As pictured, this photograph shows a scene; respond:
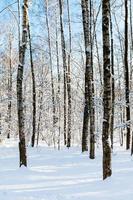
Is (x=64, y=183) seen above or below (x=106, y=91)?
below

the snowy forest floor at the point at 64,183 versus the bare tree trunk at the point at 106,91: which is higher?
the bare tree trunk at the point at 106,91

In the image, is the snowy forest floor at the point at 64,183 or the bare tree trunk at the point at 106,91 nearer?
the snowy forest floor at the point at 64,183

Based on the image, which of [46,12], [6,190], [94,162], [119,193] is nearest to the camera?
[119,193]

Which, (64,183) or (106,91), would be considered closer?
(106,91)

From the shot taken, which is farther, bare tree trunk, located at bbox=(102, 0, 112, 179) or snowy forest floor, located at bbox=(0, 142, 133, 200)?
bare tree trunk, located at bbox=(102, 0, 112, 179)

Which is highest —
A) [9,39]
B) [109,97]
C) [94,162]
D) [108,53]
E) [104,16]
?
[9,39]

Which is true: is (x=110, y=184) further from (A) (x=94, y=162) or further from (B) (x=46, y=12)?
(B) (x=46, y=12)

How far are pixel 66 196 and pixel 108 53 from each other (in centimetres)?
390

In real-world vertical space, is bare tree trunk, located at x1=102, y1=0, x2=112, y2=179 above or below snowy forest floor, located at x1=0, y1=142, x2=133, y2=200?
above

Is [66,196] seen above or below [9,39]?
below

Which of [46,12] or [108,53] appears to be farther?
[46,12]

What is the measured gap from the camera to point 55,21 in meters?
32.9

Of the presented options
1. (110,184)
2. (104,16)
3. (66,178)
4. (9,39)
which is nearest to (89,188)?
(110,184)

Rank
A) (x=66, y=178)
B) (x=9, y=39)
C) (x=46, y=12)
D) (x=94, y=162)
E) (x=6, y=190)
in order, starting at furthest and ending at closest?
(x=9, y=39), (x=46, y=12), (x=94, y=162), (x=66, y=178), (x=6, y=190)
